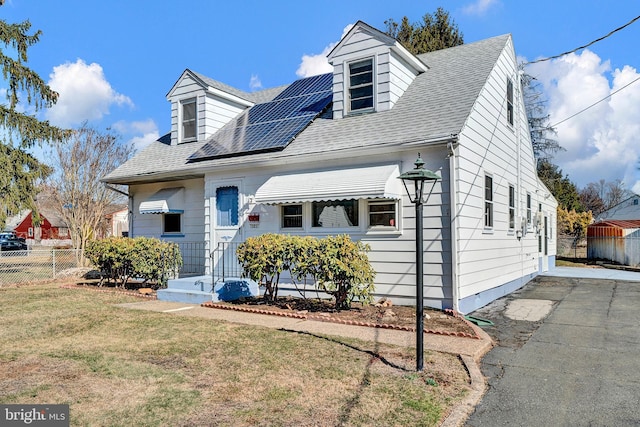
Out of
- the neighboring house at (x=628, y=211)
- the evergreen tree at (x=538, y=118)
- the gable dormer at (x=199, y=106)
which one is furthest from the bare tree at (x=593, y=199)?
the gable dormer at (x=199, y=106)

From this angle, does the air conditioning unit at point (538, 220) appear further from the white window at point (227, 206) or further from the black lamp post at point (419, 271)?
the black lamp post at point (419, 271)

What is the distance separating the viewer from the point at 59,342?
20.6ft

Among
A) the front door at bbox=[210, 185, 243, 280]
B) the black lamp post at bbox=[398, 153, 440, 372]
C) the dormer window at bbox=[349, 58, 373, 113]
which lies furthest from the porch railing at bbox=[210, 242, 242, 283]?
the black lamp post at bbox=[398, 153, 440, 372]

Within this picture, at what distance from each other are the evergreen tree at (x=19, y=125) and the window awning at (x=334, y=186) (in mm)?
10431

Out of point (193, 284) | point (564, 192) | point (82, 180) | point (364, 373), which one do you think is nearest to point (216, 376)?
point (364, 373)

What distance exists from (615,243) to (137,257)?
67.5 feet

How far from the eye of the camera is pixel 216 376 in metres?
4.77

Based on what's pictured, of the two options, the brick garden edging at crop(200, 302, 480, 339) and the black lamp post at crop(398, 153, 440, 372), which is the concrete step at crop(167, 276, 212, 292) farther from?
the black lamp post at crop(398, 153, 440, 372)

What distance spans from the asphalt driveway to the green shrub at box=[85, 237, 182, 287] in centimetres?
804

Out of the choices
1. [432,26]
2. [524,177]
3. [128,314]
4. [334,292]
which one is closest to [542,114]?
[432,26]

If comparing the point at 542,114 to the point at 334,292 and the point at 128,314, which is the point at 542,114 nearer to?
the point at 334,292

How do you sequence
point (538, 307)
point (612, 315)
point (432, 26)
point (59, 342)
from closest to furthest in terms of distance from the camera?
1. point (59, 342)
2. point (612, 315)
3. point (538, 307)
4. point (432, 26)

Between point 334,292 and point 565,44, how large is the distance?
28.5ft

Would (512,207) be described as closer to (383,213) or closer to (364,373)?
(383,213)
